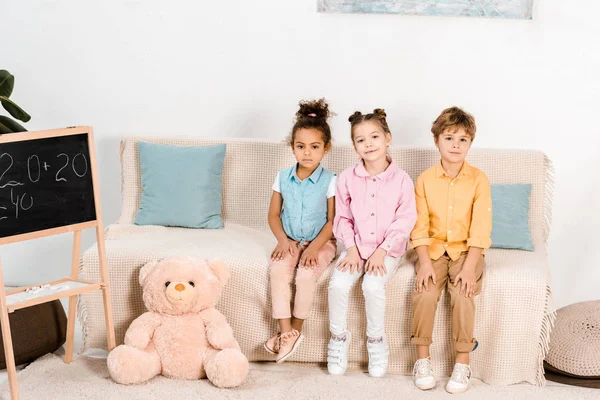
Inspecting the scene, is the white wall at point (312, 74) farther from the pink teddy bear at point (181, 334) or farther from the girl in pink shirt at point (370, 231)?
the pink teddy bear at point (181, 334)

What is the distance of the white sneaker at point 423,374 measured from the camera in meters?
2.62

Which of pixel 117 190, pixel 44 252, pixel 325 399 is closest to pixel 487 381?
pixel 325 399

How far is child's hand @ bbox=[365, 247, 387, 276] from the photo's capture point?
2.68 metres

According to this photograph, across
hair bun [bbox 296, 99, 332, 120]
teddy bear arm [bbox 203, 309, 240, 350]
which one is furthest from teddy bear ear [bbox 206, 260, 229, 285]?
hair bun [bbox 296, 99, 332, 120]

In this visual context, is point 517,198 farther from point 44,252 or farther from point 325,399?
point 44,252

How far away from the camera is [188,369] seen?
2652 mm

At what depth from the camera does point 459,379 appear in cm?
259

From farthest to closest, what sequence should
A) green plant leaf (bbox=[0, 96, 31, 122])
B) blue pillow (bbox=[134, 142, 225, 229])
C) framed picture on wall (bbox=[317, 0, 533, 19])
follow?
framed picture on wall (bbox=[317, 0, 533, 19]), blue pillow (bbox=[134, 142, 225, 229]), green plant leaf (bbox=[0, 96, 31, 122])

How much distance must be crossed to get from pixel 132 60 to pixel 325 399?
74.1 inches

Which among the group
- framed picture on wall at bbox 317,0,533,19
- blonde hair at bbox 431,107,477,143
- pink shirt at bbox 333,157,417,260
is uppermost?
framed picture on wall at bbox 317,0,533,19

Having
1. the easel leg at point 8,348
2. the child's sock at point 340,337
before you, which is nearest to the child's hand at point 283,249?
the child's sock at point 340,337

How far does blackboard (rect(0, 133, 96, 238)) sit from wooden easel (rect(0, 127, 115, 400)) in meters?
0.01

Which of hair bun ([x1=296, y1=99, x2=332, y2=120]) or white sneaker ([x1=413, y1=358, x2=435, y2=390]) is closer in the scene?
white sneaker ([x1=413, y1=358, x2=435, y2=390])

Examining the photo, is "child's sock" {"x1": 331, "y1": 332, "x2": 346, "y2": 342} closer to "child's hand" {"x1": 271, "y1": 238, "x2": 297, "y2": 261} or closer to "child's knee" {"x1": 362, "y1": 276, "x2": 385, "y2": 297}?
"child's knee" {"x1": 362, "y1": 276, "x2": 385, "y2": 297}
